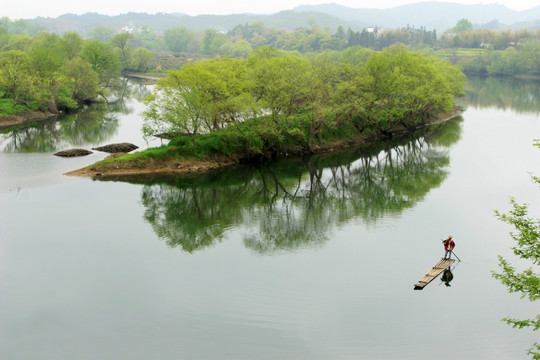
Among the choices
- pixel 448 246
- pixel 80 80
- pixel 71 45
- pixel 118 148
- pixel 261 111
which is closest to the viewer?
pixel 448 246

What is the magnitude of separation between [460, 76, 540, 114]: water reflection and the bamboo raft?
272 feet

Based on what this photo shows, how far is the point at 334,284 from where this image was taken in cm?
3053

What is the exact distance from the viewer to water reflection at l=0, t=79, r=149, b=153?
6525 cm

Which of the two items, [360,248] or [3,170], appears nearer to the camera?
[360,248]

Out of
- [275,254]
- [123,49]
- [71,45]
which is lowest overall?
[275,254]

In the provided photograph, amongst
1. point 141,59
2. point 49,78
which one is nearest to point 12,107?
point 49,78

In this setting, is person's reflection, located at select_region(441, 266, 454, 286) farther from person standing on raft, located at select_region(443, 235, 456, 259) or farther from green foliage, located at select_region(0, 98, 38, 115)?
green foliage, located at select_region(0, 98, 38, 115)

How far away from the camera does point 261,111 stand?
195 ft

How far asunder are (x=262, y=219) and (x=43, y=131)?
46.5 meters

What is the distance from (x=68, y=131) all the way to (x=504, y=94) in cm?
10287

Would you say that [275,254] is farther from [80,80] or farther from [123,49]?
[123,49]

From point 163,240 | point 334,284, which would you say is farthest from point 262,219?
point 334,284

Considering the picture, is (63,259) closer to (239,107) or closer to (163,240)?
(163,240)

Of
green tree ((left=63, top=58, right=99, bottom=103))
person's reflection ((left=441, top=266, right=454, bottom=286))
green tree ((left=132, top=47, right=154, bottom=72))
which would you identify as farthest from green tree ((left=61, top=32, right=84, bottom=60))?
person's reflection ((left=441, top=266, right=454, bottom=286))
